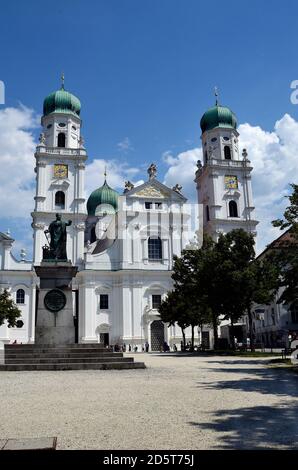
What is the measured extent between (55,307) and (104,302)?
35.0 metres

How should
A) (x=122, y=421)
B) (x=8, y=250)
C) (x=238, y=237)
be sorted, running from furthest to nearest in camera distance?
(x=8, y=250), (x=238, y=237), (x=122, y=421)

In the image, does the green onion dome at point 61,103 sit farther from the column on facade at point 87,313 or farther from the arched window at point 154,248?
the column on facade at point 87,313

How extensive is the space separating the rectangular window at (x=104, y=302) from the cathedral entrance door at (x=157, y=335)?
5.98 m

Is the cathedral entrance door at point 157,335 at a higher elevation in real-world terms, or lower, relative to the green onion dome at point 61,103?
lower

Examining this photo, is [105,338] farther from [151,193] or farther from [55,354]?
[55,354]

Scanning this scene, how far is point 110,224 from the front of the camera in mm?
69438

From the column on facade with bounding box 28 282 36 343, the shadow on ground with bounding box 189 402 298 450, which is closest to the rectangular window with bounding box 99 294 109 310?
the column on facade with bounding box 28 282 36 343

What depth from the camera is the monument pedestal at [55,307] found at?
2167cm

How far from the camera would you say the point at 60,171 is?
60125mm

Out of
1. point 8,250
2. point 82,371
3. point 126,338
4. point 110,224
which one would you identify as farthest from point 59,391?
point 110,224

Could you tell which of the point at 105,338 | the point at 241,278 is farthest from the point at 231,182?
the point at 241,278

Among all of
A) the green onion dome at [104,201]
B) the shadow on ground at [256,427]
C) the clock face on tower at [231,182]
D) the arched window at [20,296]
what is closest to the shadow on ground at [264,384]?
the shadow on ground at [256,427]
